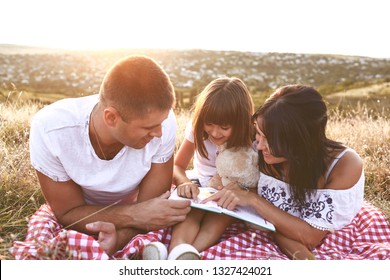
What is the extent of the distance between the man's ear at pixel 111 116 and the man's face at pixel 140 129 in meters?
0.03

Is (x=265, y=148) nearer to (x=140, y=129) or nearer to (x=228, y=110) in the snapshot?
(x=228, y=110)

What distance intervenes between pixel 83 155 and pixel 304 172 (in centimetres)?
155

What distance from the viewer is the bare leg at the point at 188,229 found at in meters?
3.08

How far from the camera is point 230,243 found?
3.28 meters

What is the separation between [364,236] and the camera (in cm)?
355

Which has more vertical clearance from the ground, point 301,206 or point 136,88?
point 136,88

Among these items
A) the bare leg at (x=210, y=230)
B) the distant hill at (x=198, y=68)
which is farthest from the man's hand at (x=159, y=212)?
the distant hill at (x=198, y=68)

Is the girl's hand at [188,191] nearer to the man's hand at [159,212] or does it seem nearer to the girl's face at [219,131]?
the man's hand at [159,212]

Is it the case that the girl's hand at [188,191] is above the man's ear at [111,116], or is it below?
below

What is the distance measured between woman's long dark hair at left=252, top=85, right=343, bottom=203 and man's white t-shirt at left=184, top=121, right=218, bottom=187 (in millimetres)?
671

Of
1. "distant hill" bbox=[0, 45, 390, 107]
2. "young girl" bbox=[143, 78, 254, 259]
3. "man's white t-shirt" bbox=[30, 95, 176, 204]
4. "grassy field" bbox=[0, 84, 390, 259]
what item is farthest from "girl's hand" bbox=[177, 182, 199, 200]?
"distant hill" bbox=[0, 45, 390, 107]

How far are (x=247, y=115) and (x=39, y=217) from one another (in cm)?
172

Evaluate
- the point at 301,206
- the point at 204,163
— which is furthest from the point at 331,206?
the point at 204,163

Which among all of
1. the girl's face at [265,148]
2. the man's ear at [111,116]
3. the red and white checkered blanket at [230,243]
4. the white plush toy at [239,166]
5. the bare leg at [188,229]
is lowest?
the red and white checkered blanket at [230,243]
